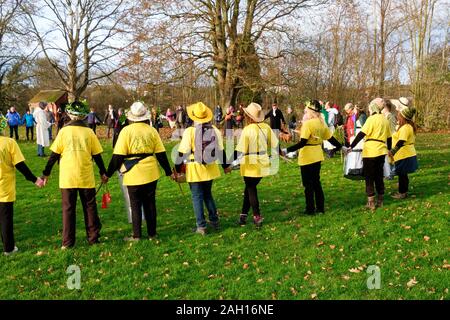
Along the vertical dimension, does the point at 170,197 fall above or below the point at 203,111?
below

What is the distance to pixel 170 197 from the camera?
10047 millimetres

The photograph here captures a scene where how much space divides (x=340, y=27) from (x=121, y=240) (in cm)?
2634

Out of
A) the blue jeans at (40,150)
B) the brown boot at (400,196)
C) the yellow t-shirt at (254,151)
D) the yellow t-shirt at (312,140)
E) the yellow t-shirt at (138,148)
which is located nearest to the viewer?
the yellow t-shirt at (138,148)

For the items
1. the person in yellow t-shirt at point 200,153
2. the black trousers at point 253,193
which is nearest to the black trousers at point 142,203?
the person in yellow t-shirt at point 200,153

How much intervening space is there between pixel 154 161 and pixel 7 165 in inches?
82.0

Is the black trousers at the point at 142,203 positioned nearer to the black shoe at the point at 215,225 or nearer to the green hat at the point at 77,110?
the black shoe at the point at 215,225

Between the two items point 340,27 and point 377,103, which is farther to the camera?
point 340,27

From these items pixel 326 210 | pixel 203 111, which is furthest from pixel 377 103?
pixel 203 111

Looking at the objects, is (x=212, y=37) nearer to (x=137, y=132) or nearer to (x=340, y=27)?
(x=340, y=27)

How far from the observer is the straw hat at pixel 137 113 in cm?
653

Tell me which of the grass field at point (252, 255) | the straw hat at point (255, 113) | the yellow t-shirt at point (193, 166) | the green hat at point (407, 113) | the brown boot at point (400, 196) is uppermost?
the straw hat at point (255, 113)

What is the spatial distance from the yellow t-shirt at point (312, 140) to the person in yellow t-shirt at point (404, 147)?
2007 millimetres

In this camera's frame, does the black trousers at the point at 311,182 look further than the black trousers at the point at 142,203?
Yes

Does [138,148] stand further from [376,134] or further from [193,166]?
[376,134]
